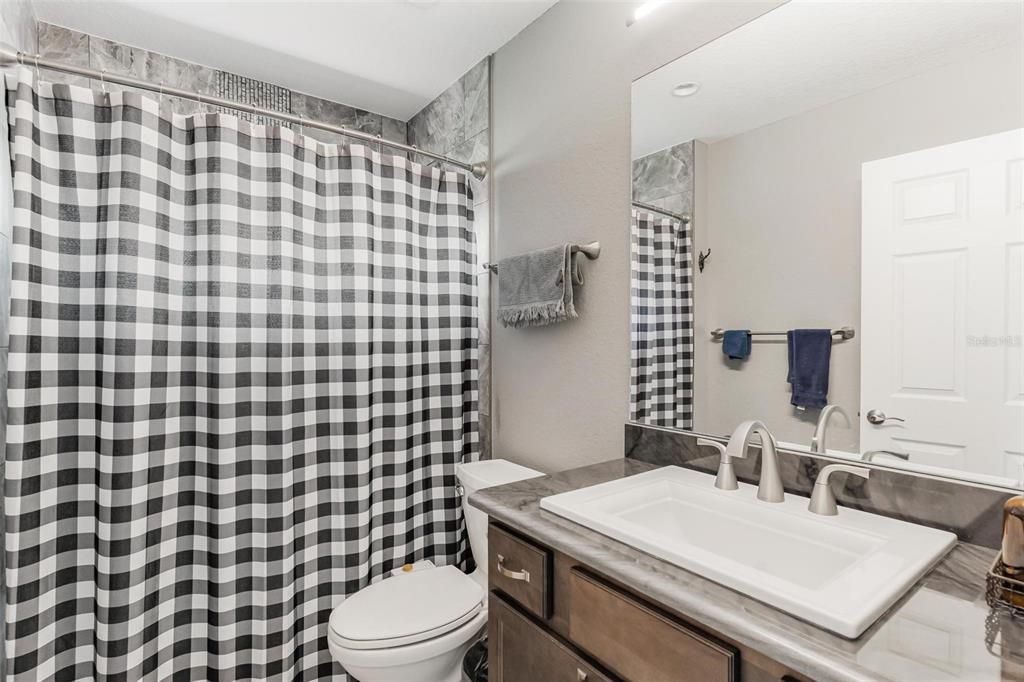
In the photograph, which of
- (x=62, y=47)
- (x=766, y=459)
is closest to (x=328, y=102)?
(x=62, y=47)

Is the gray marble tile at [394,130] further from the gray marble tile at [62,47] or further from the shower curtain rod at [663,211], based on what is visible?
the shower curtain rod at [663,211]

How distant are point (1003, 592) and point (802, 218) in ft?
2.61

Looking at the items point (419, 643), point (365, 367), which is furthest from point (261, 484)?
point (419, 643)

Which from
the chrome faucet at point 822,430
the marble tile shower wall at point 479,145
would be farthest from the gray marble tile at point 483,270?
the chrome faucet at point 822,430

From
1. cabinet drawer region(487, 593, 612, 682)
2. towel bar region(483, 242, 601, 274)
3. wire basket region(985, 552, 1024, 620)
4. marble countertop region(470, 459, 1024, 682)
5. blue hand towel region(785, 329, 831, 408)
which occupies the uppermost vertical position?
towel bar region(483, 242, 601, 274)

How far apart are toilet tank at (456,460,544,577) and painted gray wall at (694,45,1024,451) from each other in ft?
2.44

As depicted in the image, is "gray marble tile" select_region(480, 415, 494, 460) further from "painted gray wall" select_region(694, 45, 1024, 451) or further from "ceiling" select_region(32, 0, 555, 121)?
"ceiling" select_region(32, 0, 555, 121)

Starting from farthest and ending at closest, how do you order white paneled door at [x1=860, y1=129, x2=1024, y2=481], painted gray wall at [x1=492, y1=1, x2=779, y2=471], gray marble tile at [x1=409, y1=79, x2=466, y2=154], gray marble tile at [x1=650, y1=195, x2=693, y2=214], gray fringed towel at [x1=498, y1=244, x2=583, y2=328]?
gray marble tile at [x1=409, y1=79, x2=466, y2=154]
gray fringed towel at [x1=498, y1=244, x2=583, y2=328]
painted gray wall at [x1=492, y1=1, x2=779, y2=471]
gray marble tile at [x1=650, y1=195, x2=693, y2=214]
white paneled door at [x1=860, y1=129, x2=1024, y2=481]

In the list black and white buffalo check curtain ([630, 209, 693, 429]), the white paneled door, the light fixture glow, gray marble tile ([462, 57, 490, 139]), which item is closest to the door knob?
the white paneled door

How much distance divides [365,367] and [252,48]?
1.37 metres

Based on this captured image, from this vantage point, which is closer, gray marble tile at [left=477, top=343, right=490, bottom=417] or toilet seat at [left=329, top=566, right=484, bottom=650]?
toilet seat at [left=329, top=566, right=484, bottom=650]

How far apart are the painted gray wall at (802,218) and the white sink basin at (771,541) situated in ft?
0.69

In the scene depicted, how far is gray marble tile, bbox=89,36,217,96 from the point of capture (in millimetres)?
1924

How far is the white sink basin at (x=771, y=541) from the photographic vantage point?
2.22 ft
